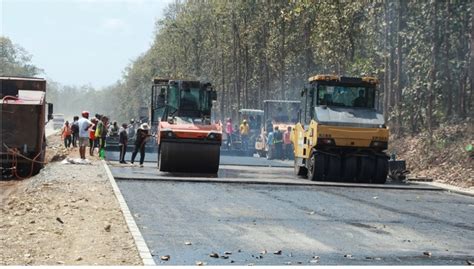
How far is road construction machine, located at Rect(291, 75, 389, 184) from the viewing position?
23188 mm

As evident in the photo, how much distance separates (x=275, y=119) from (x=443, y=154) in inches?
629

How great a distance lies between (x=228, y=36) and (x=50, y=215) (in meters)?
61.7

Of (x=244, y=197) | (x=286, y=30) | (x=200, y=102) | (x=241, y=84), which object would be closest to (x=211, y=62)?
(x=241, y=84)

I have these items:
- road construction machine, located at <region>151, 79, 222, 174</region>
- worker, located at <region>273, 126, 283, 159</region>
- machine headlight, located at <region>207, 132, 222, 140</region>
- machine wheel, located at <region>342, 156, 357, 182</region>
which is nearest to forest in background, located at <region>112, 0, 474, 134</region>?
machine wheel, located at <region>342, 156, 357, 182</region>

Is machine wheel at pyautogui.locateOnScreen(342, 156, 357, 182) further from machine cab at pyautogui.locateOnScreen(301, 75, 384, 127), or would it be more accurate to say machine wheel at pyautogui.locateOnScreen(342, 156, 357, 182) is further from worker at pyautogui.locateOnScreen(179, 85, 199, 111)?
worker at pyautogui.locateOnScreen(179, 85, 199, 111)

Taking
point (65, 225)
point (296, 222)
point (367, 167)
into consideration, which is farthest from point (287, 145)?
point (65, 225)

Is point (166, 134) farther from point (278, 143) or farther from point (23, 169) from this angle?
point (278, 143)

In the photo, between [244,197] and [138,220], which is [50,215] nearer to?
[138,220]

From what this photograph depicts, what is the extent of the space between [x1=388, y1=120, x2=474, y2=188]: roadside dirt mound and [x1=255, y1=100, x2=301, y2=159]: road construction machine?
24.0ft

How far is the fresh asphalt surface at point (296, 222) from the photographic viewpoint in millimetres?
10766

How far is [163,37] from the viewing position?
345 feet

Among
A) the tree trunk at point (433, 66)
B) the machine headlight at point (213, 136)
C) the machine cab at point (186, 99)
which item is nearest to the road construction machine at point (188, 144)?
the machine headlight at point (213, 136)

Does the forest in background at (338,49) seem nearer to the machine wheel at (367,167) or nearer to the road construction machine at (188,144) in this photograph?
the machine wheel at (367,167)

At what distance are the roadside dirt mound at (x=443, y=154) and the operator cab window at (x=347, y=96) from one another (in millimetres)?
3877
